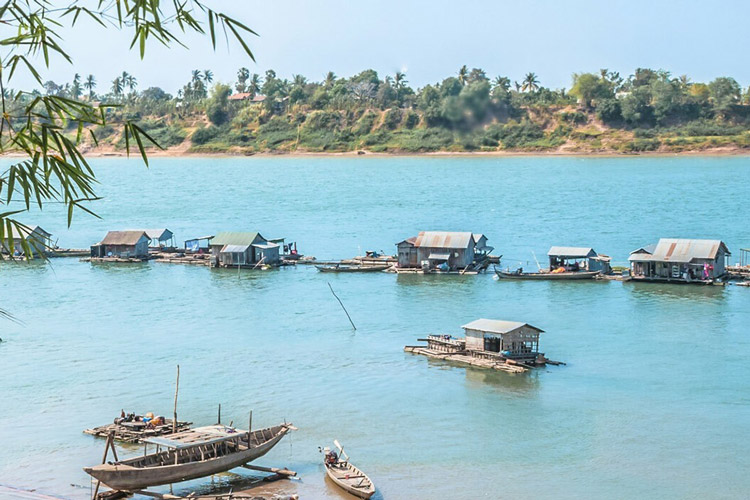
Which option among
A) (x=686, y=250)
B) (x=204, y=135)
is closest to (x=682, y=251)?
(x=686, y=250)

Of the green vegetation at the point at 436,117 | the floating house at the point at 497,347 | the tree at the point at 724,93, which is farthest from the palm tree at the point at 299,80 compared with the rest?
the floating house at the point at 497,347

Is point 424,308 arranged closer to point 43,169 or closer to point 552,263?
point 552,263

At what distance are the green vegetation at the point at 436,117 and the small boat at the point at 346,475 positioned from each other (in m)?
92.1

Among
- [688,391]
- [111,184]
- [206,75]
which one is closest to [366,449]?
[688,391]

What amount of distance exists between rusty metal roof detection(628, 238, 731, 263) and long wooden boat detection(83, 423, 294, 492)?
98.6ft

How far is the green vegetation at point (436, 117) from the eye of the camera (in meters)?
→ 131

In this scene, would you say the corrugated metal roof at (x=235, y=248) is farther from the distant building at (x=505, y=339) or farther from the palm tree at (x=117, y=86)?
the palm tree at (x=117, y=86)

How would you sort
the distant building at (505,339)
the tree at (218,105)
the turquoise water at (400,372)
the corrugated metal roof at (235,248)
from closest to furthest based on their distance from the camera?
1. the turquoise water at (400,372)
2. the distant building at (505,339)
3. the corrugated metal roof at (235,248)
4. the tree at (218,105)

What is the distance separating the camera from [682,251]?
160ft

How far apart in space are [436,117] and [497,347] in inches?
3475

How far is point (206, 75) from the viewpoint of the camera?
18075 cm

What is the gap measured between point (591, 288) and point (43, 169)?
150 ft

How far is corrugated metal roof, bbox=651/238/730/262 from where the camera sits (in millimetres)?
48344

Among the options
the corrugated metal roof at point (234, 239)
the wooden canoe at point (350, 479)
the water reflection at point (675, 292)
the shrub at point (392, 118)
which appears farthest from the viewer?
the shrub at point (392, 118)
